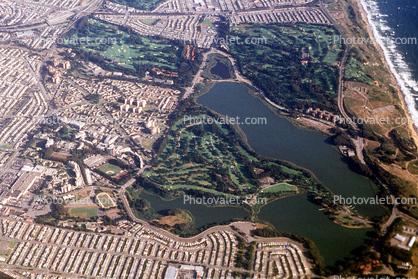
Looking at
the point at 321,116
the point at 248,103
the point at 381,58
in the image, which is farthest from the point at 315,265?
the point at 381,58

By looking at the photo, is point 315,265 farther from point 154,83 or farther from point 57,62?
point 57,62

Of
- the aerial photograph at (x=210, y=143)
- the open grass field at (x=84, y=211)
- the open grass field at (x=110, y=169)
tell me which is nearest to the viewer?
the aerial photograph at (x=210, y=143)

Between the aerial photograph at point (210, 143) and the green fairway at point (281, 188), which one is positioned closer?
the aerial photograph at point (210, 143)

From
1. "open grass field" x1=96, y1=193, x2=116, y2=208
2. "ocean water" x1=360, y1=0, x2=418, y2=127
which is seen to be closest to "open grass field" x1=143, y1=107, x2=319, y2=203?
"open grass field" x1=96, y1=193, x2=116, y2=208

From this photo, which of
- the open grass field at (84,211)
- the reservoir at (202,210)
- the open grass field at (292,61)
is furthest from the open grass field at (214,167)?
the open grass field at (292,61)

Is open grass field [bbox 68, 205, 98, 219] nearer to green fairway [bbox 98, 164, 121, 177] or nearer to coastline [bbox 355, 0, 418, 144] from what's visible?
green fairway [bbox 98, 164, 121, 177]

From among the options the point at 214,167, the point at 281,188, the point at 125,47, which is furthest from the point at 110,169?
the point at 125,47

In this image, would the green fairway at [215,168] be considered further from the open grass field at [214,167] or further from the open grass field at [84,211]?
the open grass field at [84,211]
